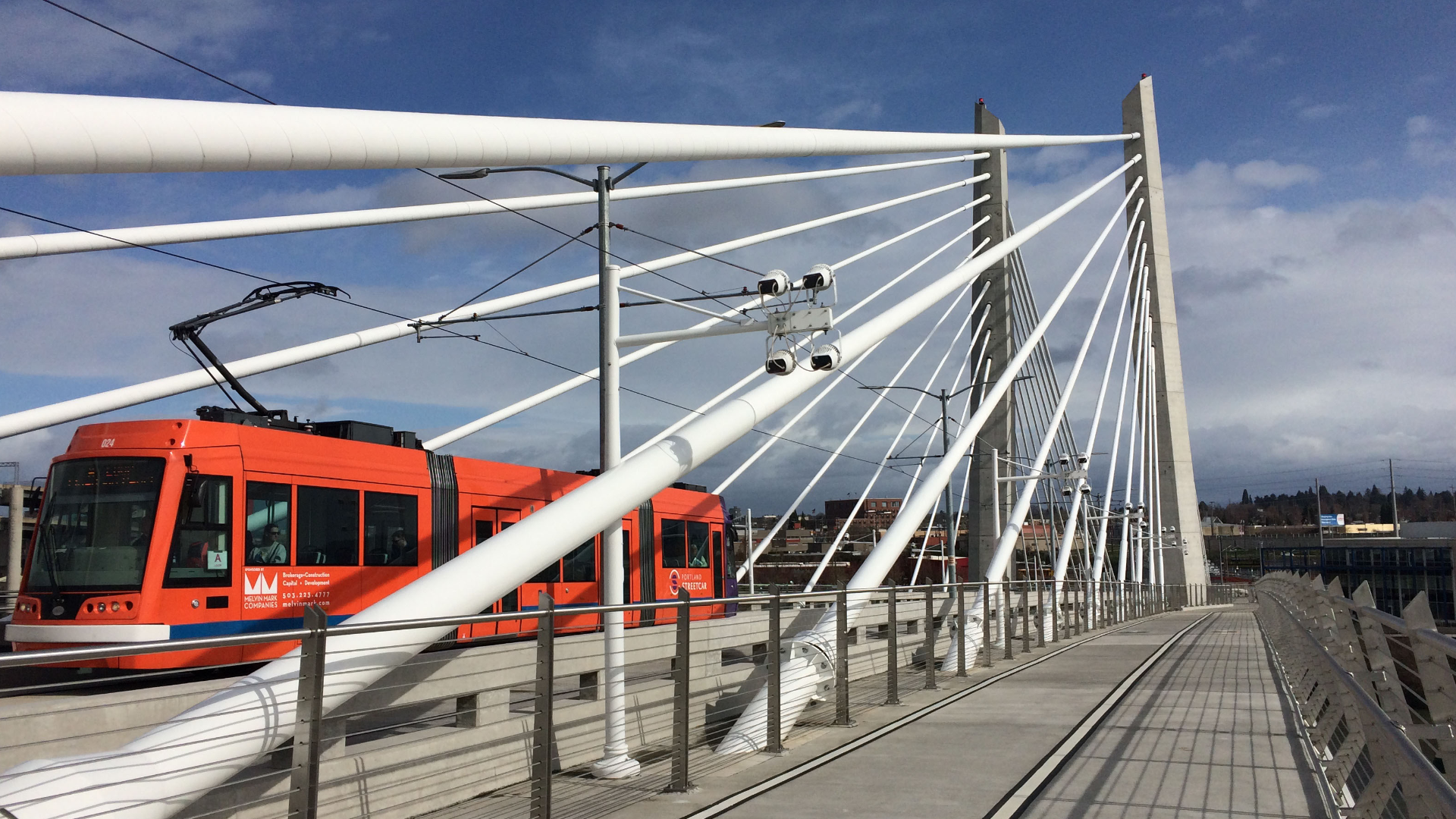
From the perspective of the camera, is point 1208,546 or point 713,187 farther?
point 1208,546

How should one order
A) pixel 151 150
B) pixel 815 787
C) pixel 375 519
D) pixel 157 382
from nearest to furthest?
1. pixel 151 150
2. pixel 815 787
3. pixel 375 519
4. pixel 157 382

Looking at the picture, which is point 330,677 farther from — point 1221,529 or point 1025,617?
point 1221,529

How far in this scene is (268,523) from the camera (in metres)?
11.4

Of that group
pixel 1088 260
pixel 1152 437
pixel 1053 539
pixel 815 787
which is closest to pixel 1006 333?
pixel 1088 260

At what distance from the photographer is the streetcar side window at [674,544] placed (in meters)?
18.8

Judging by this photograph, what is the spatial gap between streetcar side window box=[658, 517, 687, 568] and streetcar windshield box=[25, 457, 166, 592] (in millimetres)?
9302

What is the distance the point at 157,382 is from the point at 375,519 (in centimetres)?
550

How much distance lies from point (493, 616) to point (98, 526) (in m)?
6.84

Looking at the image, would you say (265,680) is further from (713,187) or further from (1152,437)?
(1152,437)

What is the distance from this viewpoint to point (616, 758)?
880 cm

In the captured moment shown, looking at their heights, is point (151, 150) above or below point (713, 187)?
below

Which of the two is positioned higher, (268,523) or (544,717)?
(268,523)

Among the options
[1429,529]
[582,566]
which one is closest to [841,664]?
[582,566]

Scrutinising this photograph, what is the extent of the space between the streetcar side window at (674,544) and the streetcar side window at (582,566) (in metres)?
1.88
